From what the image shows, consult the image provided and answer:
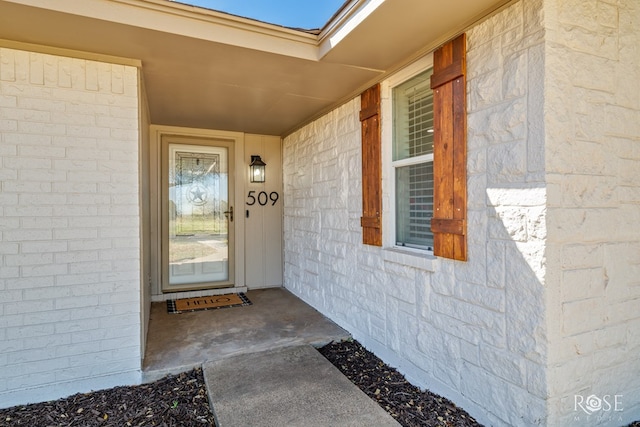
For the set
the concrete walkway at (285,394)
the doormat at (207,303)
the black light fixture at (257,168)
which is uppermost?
the black light fixture at (257,168)

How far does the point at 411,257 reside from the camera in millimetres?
2617

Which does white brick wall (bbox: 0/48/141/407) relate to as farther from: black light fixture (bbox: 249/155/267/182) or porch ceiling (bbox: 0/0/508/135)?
black light fixture (bbox: 249/155/267/182)

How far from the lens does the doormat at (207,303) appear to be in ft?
14.2

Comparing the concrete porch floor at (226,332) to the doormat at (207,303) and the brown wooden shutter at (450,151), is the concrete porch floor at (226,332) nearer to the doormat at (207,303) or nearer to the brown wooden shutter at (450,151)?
the doormat at (207,303)

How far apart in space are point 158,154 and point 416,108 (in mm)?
3433

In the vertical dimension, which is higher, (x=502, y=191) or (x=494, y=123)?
(x=494, y=123)

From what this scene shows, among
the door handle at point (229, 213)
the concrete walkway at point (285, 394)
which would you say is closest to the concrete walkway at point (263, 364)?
the concrete walkway at point (285, 394)

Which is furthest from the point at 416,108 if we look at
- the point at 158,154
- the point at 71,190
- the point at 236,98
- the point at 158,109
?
the point at 158,154

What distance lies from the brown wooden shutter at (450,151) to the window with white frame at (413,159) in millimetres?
216

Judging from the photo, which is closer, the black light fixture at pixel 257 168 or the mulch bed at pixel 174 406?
the mulch bed at pixel 174 406

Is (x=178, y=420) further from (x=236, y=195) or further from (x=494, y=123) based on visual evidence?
(x=236, y=195)

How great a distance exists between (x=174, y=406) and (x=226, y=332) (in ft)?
3.65

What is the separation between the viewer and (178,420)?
225cm

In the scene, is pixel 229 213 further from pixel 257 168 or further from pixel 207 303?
pixel 207 303
